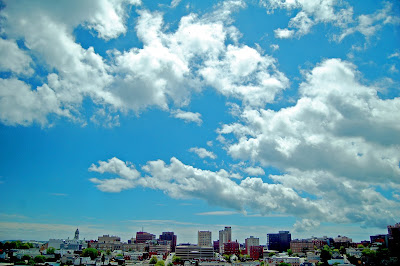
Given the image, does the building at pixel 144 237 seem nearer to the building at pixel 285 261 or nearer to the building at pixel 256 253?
the building at pixel 256 253

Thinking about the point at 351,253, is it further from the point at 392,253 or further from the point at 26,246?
the point at 26,246

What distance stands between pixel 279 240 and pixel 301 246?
14.2 metres

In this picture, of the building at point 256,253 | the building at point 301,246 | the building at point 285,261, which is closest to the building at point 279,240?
the building at point 301,246

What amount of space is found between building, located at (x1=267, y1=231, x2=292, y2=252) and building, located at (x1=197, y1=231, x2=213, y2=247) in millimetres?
24369

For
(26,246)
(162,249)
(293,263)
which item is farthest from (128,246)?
(293,263)

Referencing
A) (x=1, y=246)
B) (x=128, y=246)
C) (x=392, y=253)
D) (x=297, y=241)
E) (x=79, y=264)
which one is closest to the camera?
(x=392, y=253)

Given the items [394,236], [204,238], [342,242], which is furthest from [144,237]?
[394,236]

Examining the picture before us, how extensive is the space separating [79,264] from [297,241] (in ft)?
237

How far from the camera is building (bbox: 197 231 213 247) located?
132m

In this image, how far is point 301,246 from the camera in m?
108

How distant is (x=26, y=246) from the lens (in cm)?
8275

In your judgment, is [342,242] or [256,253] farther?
[342,242]

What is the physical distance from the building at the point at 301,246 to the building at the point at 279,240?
34.9 feet

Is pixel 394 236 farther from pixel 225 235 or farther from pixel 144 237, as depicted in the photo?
pixel 144 237
